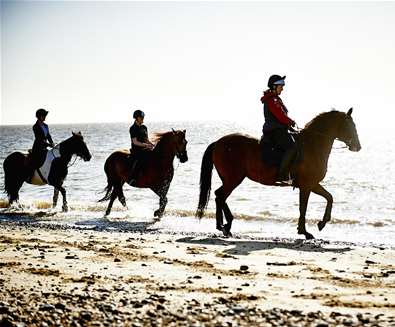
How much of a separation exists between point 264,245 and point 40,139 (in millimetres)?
9284

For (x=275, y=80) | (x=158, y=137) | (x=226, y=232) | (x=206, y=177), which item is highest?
(x=275, y=80)

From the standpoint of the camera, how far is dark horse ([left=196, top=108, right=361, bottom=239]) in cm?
1171

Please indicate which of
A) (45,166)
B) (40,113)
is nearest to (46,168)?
(45,166)

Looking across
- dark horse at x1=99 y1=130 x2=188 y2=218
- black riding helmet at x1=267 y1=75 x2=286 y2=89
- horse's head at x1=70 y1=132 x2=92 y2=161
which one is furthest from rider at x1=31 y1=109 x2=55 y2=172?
black riding helmet at x1=267 y1=75 x2=286 y2=89

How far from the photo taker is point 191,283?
659 centimetres

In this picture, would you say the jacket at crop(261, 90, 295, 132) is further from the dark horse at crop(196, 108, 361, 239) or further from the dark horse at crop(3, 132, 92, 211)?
the dark horse at crop(3, 132, 92, 211)

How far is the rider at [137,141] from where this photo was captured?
1516 cm

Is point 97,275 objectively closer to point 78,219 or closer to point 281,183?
point 281,183

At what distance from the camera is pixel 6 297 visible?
5859mm

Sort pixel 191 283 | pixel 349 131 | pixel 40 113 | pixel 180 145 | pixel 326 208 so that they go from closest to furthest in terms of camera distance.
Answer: pixel 191 283 → pixel 349 131 → pixel 326 208 → pixel 180 145 → pixel 40 113

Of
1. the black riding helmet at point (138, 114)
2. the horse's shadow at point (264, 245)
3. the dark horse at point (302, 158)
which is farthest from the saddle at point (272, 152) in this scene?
the black riding helmet at point (138, 114)

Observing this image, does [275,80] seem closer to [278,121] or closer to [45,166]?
[278,121]

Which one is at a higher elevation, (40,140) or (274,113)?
(274,113)

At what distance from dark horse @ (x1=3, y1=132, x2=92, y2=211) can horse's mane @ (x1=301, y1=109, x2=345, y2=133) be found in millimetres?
7466
